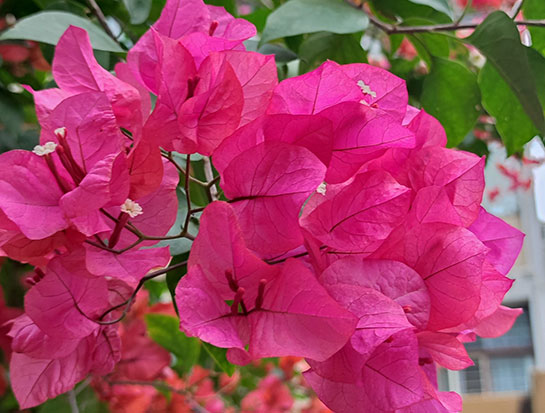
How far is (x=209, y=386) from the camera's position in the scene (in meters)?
1.10

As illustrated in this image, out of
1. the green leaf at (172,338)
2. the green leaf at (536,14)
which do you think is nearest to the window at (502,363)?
the green leaf at (172,338)

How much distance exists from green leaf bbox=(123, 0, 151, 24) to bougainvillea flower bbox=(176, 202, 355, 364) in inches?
11.9

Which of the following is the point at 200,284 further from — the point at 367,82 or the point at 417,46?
the point at 417,46

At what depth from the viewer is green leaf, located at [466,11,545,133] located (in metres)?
0.42

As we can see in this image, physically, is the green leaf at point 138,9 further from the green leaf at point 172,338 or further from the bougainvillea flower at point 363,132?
the green leaf at point 172,338

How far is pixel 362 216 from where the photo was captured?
0.27 meters

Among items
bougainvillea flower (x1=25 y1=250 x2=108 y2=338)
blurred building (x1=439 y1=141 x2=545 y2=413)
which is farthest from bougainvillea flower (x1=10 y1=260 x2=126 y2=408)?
blurred building (x1=439 y1=141 x2=545 y2=413)

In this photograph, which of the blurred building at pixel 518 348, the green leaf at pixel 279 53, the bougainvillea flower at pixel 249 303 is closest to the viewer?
the bougainvillea flower at pixel 249 303

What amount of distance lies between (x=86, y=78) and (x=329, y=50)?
0.80 ft

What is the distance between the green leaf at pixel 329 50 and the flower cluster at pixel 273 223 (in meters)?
0.20

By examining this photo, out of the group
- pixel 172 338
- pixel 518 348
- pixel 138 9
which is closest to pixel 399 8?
pixel 138 9

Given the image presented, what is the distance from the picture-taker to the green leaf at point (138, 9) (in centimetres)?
50

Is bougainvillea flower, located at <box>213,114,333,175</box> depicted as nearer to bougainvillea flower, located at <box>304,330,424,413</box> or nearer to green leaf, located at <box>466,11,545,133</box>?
bougainvillea flower, located at <box>304,330,424,413</box>

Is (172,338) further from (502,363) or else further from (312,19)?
(502,363)
